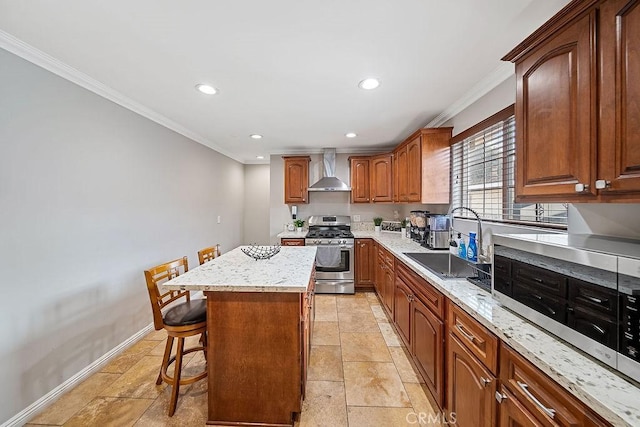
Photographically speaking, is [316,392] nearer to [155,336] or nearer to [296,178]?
[155,336]

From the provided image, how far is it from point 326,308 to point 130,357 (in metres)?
2.16

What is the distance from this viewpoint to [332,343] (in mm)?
2494

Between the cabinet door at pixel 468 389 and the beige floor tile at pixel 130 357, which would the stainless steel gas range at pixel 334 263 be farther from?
the cabinet door at pixel 468 389

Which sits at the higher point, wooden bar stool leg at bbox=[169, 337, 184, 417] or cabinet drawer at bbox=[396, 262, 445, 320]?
cabinet drawer at bbox=[396, 262, 445, 320]

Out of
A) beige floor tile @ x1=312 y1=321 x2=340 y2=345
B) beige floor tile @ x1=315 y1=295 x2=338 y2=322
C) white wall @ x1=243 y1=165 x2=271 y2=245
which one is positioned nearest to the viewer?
beige floor tile @ x1=312 y1=321 x2=340 y2=345

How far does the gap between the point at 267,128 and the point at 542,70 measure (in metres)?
2.83

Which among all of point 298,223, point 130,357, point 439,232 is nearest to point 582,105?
point 439,232

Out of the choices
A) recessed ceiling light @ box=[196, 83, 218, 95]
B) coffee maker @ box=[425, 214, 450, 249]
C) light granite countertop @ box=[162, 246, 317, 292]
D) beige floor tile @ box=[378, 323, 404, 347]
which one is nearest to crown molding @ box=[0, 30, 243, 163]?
recessed ceiling light @ box=[196, 83, 218, 95]

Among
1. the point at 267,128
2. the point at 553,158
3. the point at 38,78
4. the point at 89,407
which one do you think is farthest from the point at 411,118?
the point at 89,407

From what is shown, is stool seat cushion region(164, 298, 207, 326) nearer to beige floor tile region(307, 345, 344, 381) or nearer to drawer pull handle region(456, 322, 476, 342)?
beige floor tile region(307, 345, 344, 381)

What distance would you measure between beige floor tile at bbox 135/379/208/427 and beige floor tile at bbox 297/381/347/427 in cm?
68

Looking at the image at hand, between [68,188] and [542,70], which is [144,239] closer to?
[68,188]

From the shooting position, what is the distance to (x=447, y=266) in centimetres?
232

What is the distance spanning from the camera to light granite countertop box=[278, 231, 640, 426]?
0.63 metres
